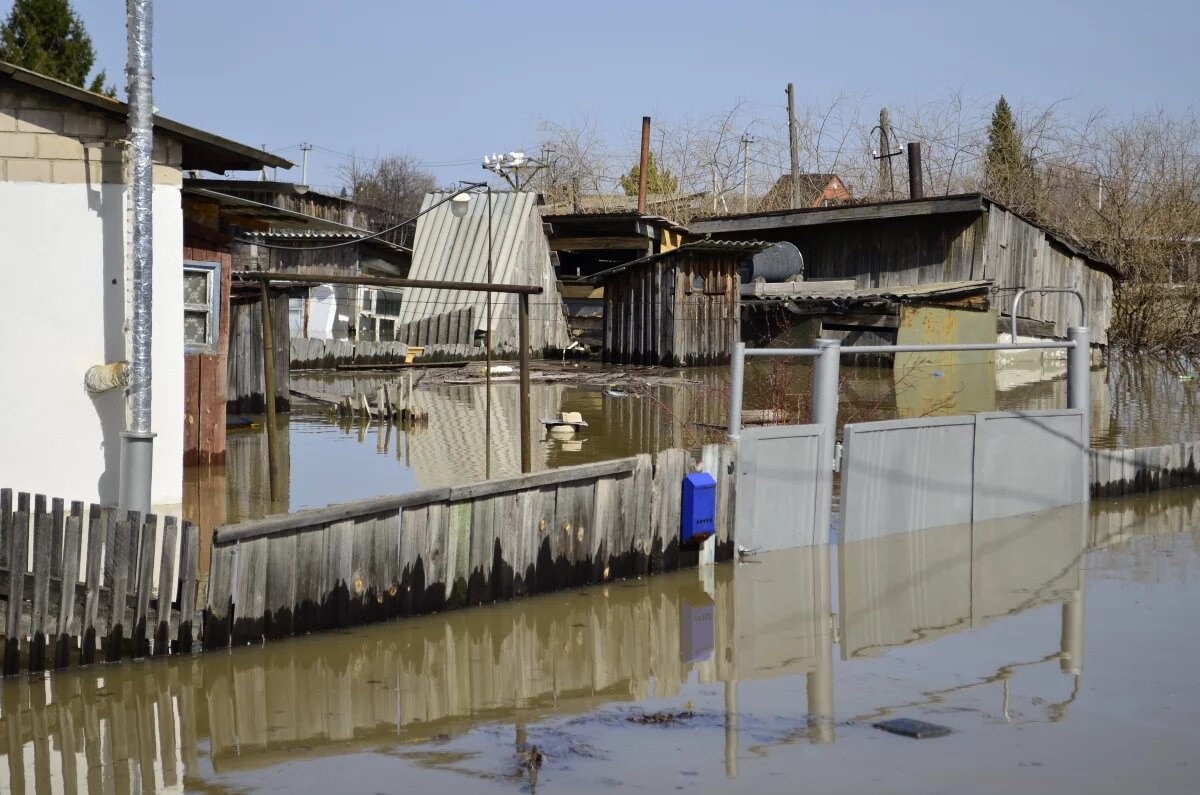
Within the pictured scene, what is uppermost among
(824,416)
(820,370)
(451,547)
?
(820,370)

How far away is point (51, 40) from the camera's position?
3158 cm

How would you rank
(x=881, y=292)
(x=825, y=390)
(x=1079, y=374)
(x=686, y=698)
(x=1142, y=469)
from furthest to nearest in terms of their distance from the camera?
(x=881, y=292) → (x=1142, y=469) → (x=1079, y=374) → (x=825, y=390) → (x=686, y=698)

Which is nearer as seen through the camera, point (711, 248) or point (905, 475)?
point (905, 475)

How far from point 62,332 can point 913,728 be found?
6234mm

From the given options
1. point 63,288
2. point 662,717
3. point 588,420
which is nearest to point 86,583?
point 63,288

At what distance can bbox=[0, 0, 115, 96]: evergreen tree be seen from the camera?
30.8m

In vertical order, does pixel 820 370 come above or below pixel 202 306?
below

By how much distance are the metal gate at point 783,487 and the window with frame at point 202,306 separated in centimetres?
633

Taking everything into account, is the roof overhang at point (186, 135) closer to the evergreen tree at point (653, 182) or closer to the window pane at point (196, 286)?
the window pane at point (196, 286)

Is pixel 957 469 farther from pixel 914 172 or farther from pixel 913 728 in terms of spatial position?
pixel 914 172

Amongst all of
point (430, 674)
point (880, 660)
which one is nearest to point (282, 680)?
point (430, 674)

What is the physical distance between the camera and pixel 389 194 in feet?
198

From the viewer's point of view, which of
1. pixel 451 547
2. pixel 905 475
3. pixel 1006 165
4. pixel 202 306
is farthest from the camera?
pixel 1006 165

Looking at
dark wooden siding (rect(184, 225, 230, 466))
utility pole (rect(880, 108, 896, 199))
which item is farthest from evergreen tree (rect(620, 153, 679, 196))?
dark wooden siding (rect(184, 225, 230, 466))
